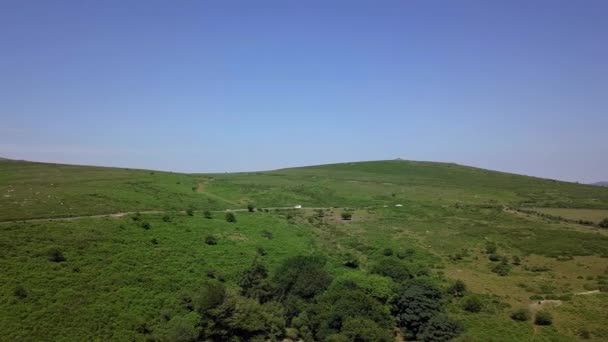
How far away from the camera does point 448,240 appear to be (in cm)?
7975

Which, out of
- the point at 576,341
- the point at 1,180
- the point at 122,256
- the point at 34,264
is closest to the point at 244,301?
the point at 122,256

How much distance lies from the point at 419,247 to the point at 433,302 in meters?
28.5

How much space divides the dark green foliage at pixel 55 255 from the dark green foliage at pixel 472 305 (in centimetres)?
4434

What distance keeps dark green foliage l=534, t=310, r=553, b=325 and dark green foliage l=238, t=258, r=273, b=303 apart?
28456 millimetres

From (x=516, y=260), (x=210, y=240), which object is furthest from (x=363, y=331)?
(x=516, y=260)

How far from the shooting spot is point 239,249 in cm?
6506

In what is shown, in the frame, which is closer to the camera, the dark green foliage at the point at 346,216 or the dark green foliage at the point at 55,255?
the dark green foliage at the point at 55,255

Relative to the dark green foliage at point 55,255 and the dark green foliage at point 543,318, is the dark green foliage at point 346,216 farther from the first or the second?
the dark green foliage at point 55,255

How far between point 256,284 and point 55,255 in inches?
867

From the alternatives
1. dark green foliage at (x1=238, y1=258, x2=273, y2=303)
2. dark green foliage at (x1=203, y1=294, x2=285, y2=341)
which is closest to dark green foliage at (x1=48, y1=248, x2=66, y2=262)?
dark green foliage at (x1=203, y1=294, x2=285, y2=341)

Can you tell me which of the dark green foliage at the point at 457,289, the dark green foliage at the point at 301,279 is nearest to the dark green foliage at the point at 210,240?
the dark green foliage at the point at 301,279

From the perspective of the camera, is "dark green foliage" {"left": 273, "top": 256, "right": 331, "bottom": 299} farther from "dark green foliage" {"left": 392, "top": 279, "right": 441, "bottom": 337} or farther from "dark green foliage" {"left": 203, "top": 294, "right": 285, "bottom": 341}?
"dark green foliage" {"left": 392, "top": 279, "right": 441, "bottom": 337}

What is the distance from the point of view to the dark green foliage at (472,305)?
49.8 m

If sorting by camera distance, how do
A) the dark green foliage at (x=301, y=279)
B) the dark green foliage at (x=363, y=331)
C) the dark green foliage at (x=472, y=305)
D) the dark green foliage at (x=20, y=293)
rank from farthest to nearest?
the dark green foliage at (x=301, y=279) → the dark green foliage at (x=472, y=305) → the dark green foliage at (x=363, y=331) → the dark green foliage at (x=20, y=293)
